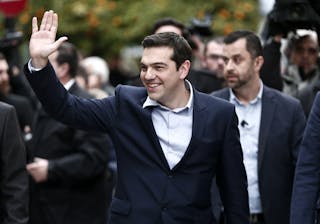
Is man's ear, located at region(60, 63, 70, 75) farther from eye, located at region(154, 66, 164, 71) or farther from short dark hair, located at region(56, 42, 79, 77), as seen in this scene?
eye, located at region(154, 66, 164, 71)

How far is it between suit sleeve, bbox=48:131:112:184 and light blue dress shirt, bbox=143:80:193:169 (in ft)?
8.37

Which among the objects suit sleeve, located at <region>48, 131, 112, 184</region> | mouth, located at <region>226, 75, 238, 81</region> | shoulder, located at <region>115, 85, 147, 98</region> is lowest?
suit sleeve, located at <region>48, 131, 112, 184</region>

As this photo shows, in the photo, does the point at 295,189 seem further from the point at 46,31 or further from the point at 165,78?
the point at 46,31

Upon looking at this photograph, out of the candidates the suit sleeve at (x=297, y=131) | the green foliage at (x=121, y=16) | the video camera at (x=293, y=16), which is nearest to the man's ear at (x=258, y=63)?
the video camera at (x=293, y=16)

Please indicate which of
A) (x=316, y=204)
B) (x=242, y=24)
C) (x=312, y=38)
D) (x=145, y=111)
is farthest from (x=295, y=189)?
(x=242, y=24)

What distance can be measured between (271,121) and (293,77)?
1977mm

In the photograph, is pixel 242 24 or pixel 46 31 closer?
pixel 46 31

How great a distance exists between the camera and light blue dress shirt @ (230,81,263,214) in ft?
26.2

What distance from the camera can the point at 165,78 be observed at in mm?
6629

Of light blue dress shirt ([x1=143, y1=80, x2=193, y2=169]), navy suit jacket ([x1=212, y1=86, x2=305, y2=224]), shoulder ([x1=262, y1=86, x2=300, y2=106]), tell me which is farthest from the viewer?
shoulder ([x1=262, y1=86, x2=300, y2=106])

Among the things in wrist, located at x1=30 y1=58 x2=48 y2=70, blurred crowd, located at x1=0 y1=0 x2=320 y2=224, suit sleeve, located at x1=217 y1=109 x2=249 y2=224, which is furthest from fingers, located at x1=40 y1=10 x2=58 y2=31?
blurred crowd, located at x1=0 y1=0 x2=320 y2=224

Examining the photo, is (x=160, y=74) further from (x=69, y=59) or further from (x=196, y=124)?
(x=69, y=59)

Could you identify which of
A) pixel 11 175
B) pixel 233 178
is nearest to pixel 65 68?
pixel 11 175

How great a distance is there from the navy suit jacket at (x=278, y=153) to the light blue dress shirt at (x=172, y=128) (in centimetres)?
138
